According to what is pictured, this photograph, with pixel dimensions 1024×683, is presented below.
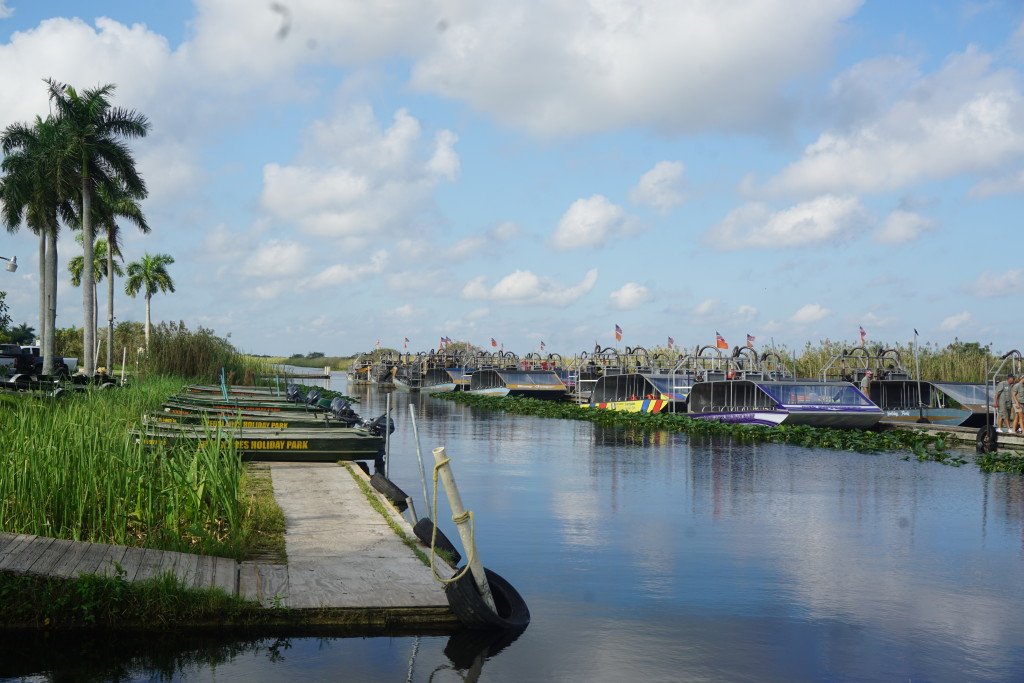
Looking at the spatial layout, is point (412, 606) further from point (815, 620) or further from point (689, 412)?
point (689, 412)

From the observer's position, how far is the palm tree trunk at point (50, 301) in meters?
40.4

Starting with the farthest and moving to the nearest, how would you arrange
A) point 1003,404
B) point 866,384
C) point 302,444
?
point 866,384, point 1003,404, point 302,444

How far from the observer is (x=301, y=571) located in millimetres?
9539

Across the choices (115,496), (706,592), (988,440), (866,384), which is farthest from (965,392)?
(115,496)

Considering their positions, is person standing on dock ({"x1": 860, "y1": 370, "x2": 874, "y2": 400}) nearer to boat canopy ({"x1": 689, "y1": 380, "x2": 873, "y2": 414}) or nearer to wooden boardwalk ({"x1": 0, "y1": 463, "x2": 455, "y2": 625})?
boat canopy ({"x1": 689, "y1": 380, "x2": 873, "y2": 414})

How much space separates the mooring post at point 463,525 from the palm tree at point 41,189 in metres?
36.4

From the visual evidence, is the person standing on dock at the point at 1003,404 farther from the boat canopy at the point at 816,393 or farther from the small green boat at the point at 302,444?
the small green boat at the point at 302,444

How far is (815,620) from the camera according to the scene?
33.0ft

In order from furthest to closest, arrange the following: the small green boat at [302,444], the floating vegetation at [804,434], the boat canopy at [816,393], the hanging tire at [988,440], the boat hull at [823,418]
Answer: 1. the boat canopy at [816,393]
2. the boat hull at [823,418]
3. the floating vegetation at [804,434]
4. the hanging tire at [988,440]
5. the small green boat at [302,444]

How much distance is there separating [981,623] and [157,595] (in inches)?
336

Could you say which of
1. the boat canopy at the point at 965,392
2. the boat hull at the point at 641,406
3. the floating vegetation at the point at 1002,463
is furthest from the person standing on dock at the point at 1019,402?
the boat hull at the point at 641,406

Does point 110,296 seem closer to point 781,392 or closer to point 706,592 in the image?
point 781,392

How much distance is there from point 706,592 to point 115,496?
7.01 meters

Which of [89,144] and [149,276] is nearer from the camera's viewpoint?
[89,144]
